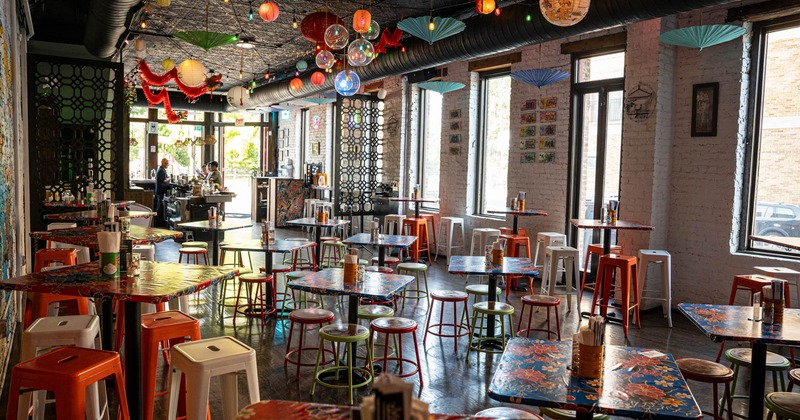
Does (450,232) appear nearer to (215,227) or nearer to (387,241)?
(387,241)

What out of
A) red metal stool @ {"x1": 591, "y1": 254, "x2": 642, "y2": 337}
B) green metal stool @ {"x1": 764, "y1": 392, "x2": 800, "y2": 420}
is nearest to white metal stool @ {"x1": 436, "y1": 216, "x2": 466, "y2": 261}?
red metal stool @ {"x1": 591, "y1": 254, "x2": 642, "y2": 337}

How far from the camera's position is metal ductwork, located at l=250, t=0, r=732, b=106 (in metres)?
4.61

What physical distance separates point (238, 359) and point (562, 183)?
605 centimetres

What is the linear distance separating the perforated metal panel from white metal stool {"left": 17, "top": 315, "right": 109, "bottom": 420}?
7.59 metres

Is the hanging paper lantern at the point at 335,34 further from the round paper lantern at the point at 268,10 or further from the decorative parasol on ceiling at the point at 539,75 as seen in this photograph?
the decorative parasol on ceiling at the point at 539,75

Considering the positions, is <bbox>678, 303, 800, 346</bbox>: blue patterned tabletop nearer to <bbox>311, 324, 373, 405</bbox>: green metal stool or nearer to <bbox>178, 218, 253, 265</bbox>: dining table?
<bbox>311, 324, 373, 405</bbox>: green metal stool

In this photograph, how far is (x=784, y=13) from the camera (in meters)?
5.51

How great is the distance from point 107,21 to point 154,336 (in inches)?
167

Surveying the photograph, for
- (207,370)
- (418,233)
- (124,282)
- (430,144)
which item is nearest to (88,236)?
(124,282)

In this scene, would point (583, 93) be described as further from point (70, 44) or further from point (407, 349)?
point (70, 44)

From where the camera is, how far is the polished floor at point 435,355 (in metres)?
3.75

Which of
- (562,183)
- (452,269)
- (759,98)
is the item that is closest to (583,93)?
(562,183)

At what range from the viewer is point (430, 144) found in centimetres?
1066

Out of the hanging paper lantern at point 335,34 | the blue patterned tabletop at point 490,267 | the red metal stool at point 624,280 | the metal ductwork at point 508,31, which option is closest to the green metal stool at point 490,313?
the blue patterned tabletop at point 490,267
